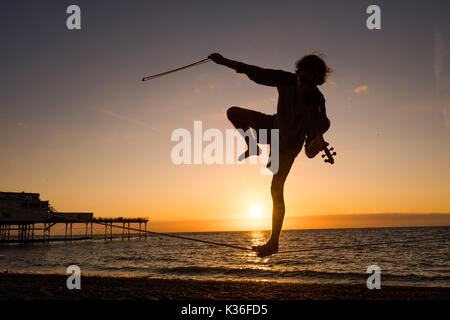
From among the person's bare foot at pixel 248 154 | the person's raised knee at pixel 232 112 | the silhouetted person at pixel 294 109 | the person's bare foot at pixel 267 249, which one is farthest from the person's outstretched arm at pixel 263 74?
the person's bare foot at pixel 267 249

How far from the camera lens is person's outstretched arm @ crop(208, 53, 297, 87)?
4219mm

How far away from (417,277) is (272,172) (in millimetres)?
31152

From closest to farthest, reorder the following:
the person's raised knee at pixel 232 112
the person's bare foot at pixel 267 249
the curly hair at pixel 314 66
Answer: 1. the curly hair at pixel 314 66
2. the person's raised knee at pixel 232 112
3. the person's bare foot at pixel 267 249

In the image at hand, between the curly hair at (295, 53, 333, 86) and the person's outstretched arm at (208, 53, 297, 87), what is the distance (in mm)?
171

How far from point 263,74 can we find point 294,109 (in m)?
0.60

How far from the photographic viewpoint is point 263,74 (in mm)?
4238

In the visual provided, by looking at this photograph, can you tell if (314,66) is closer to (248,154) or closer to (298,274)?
(248,154)

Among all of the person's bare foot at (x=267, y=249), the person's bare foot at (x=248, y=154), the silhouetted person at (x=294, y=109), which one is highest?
the silhouetted person at (x=294, y=109)

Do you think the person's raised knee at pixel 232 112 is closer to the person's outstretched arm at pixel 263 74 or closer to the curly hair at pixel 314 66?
the person's outstretched arm at pixel 263 74

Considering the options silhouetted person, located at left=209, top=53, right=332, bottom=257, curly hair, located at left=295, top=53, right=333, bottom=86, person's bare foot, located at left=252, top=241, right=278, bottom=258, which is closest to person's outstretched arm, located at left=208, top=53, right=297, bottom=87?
silhouetted person, located at left=209, top=53, right=332, bottom=257

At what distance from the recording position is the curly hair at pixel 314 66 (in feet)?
13.3

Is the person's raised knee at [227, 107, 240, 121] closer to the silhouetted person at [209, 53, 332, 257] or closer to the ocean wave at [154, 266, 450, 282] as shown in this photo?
the silhouetted person at [209, 53, 332, 257]

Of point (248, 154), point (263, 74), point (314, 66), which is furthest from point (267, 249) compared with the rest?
point (314, 66)
